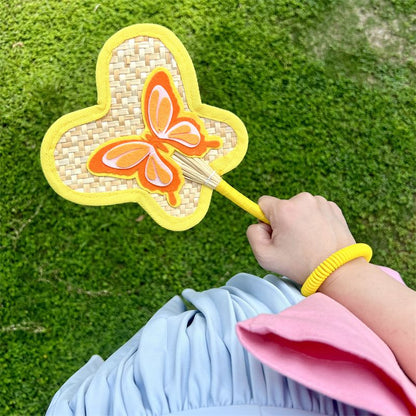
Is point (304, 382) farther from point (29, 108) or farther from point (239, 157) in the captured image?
point (29, 108)

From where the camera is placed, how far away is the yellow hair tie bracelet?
679 millimetres

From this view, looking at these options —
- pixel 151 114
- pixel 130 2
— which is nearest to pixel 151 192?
pixel 151 114

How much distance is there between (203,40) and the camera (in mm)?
1396

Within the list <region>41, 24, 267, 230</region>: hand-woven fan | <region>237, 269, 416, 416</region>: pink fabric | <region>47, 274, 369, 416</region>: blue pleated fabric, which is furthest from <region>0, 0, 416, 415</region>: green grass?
<region>237, 269, 416, 416</region>: pink fabric

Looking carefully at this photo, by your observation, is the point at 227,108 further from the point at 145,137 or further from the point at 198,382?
the point at 198,382

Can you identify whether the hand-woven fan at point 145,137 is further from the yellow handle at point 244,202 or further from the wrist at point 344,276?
the wrist at point 344,276

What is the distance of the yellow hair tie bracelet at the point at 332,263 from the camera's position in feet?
2.23

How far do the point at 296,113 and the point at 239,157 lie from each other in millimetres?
527

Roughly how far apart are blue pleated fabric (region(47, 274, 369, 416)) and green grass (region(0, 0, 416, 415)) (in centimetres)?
63

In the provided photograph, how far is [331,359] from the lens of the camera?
521 mm

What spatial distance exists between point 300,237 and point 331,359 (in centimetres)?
25

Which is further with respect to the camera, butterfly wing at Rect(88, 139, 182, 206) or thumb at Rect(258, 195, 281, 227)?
butterfly wing at Rect(88, 139, 182, 206)

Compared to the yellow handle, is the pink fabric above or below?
above

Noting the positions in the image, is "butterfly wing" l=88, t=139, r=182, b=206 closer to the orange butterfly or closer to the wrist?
the orange butterfly
